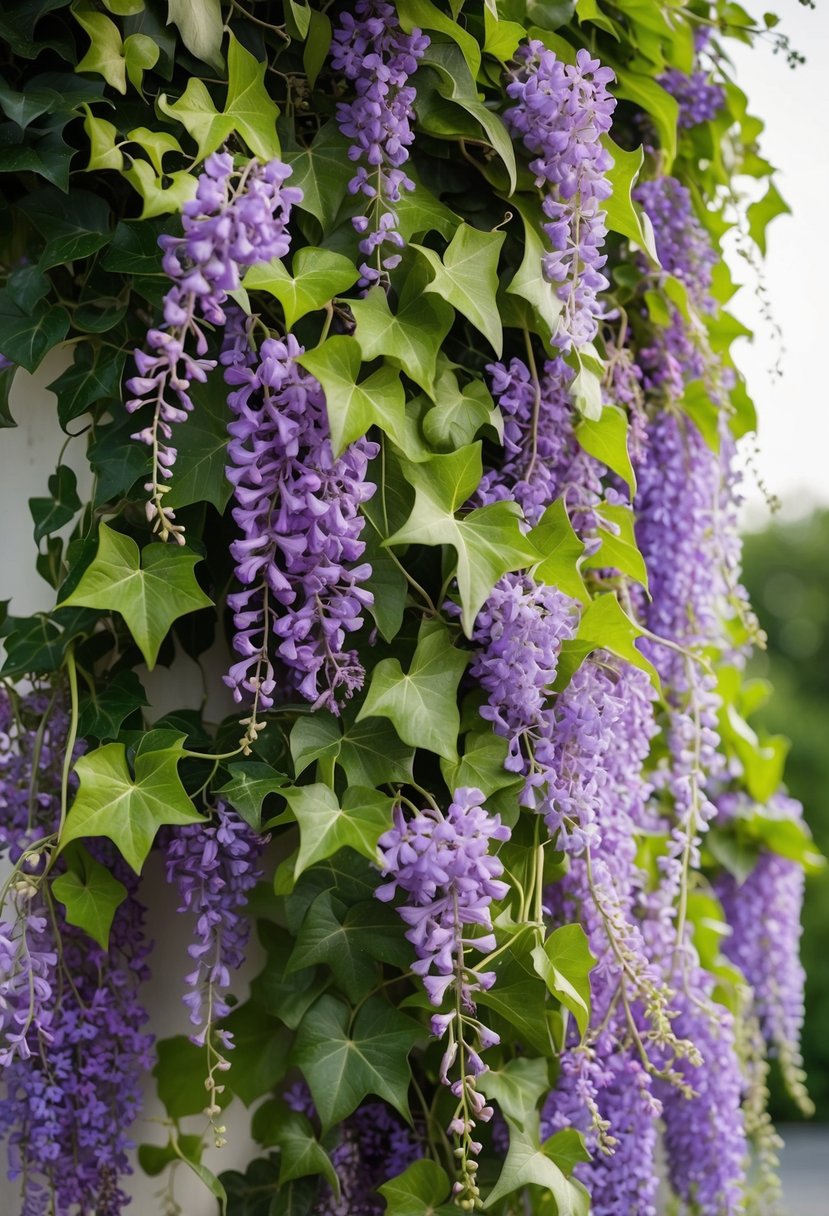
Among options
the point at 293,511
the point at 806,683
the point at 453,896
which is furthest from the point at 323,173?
the point at 806,683

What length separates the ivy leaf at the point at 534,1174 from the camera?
2.80 ft

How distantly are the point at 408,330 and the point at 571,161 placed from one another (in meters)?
0.20

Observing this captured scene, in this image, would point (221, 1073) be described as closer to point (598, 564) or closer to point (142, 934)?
point (142, 934)

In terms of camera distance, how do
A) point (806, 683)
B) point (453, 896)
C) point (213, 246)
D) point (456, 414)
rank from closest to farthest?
point (213, 246) < point (453, 896) < point (456, 414) < point (806, 683)

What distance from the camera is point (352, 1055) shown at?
864mm

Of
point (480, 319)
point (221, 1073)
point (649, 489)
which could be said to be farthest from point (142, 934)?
point (649, 489)

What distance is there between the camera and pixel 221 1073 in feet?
3.25

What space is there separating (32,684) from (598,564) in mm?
531

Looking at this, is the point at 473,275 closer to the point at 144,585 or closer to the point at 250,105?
the point at 250,105

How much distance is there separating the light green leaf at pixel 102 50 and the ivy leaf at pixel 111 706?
47 cm

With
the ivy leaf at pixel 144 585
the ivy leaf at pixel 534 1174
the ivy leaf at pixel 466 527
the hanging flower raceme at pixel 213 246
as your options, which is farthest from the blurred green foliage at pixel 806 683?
the hanging flower raceme at pixel 213 246

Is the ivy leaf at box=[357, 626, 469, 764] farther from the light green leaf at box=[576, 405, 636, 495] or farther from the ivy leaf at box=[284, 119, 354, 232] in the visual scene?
the ivy leaf at box=[284, 119, 354, 232]

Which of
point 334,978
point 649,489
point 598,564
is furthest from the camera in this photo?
point 649,489

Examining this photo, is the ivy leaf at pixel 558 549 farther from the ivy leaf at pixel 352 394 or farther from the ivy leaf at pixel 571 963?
the ivy leaf at pixel 571 963
